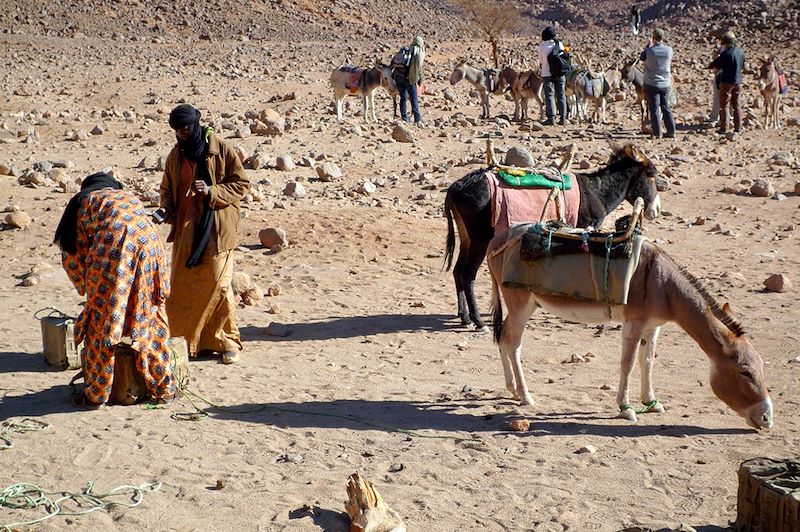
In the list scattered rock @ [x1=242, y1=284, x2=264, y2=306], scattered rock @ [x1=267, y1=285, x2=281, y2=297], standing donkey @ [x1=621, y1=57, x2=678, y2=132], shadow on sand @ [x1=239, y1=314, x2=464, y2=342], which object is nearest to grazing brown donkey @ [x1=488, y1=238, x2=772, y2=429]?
shadow on sand @ [x1=239, y1=314, x2=464, y2=342]

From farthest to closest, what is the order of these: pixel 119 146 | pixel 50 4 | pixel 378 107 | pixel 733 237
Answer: pixel 50 4 → pixel 378 107 → pixel 119 146 → pixel 733 237

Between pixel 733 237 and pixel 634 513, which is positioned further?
pixel 733 237

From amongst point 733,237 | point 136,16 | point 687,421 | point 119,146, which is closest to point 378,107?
point 119,146

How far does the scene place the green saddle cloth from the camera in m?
8.01

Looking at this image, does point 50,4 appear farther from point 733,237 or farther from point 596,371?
point 596,371

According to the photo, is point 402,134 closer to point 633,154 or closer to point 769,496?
point 633,154

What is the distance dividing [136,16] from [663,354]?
105 feet

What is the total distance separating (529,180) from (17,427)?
4193 millimetres

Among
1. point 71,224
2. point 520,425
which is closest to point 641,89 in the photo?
point 520,425

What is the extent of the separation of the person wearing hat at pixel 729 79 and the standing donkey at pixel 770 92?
0.79 meters

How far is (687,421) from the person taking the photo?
6.14 metres

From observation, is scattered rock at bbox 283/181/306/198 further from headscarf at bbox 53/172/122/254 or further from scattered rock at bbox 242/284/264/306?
headscarf at bbox 53/172/122/254

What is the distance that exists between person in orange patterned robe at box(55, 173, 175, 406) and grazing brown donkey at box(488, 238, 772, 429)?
2.15 meters

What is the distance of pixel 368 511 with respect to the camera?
4664mm
